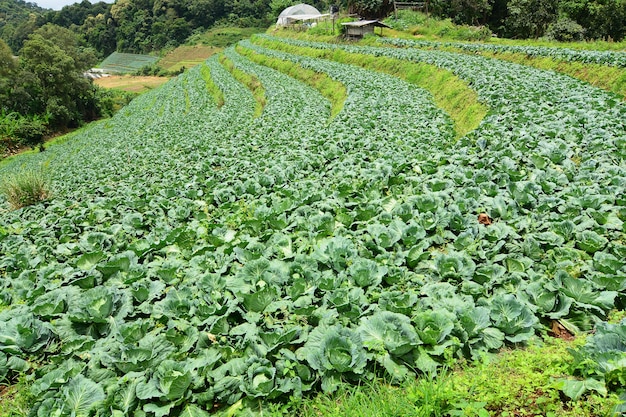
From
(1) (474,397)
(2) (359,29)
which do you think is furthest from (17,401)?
(2) (359,29)

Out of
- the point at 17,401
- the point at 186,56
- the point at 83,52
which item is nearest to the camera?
the point at 17,401

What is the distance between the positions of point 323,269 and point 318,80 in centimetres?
2495

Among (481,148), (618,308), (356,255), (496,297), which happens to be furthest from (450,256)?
(481,148)

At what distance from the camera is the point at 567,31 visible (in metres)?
36.8

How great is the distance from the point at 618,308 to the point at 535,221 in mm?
1854

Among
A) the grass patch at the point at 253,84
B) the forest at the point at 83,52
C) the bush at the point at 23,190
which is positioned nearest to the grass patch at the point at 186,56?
the forest at the point at 83,52

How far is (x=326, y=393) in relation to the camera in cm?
367

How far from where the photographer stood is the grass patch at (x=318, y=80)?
22.3 metres

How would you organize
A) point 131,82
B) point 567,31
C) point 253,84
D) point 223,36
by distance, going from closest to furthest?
1. point 253,84
2. point 567,31
3. point 131,82
4. point 223,36

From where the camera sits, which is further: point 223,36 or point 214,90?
point 223,36

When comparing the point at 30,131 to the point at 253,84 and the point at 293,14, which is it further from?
the point at 293,14

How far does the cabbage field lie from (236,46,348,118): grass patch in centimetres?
1132

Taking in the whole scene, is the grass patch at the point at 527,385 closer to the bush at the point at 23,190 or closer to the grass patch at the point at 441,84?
the grass patch at the point at 441,84

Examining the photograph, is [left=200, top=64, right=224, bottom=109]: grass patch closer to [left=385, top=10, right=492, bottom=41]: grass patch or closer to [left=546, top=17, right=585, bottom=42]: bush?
[left=385, top=10, right=492, bottom=41]: grass patch
